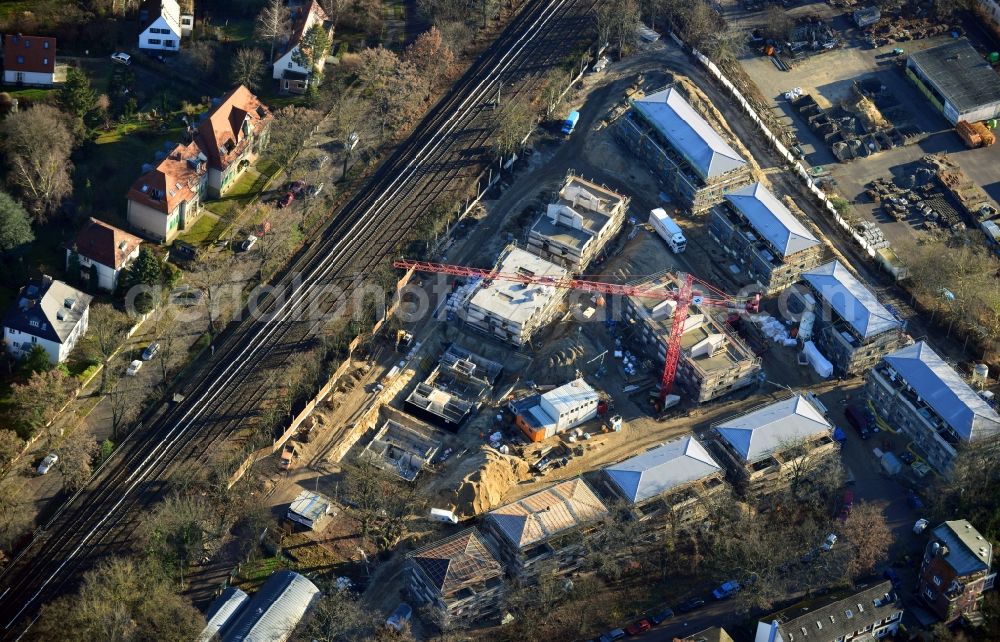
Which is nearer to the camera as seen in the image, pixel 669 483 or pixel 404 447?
pixel 669 483

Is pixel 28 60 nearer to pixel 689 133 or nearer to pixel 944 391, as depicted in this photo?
pixel 689 133

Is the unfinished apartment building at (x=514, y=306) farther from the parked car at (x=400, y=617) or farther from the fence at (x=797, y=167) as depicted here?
the fence at (x=797, y=167)

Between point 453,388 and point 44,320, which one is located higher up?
point 44,320

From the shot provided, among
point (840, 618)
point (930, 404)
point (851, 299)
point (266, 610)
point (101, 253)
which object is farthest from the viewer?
point (851, 299)

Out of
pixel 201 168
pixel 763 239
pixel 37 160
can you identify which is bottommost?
pixel 763 239

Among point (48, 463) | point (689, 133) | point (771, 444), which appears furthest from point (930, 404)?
point (48, 463)

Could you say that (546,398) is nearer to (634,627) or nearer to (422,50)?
(634,627)

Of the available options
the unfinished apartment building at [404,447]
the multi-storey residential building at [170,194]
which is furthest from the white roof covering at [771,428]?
the multi-storey residential building at [170,194]

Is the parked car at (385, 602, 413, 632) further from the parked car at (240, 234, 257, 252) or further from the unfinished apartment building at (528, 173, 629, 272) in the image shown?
the parked car at (240, 234, 257, 252)
